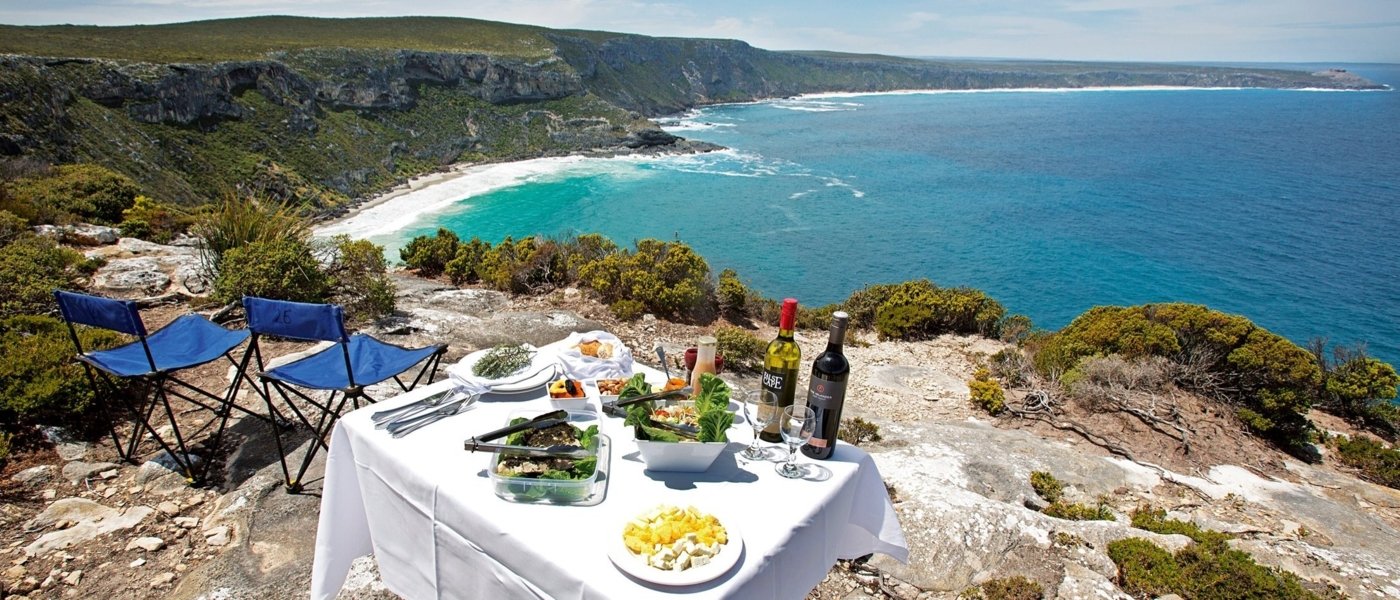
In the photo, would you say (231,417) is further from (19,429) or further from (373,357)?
(373,357)

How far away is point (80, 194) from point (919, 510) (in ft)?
63.7

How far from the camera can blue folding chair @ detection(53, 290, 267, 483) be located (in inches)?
151

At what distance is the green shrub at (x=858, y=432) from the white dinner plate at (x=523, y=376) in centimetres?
413

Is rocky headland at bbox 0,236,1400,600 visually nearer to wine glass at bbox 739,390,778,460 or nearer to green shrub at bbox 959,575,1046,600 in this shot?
green shrub at bbox 959,575,1046,600

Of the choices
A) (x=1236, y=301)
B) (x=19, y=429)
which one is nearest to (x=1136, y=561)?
(x=19, y=429)

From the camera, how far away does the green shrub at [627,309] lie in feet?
35.9

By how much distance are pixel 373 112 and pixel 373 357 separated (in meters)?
69.8

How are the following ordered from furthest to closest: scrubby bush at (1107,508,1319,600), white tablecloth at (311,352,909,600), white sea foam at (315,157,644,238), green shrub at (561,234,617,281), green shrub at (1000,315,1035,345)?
white sea foam at (315,157,644,238)
green shrub at (1000,315,1035,345)
green shrub at (561,234,617,281)
scrubby bush at (1107,508,1319,600)
white tablecloth at (311,352,909,600)

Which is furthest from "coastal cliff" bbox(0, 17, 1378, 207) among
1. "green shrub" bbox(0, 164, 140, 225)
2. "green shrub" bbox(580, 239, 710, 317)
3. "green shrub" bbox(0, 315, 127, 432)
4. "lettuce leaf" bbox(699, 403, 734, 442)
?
"lettuce leaf" bbox(699, 403, 734, 442)

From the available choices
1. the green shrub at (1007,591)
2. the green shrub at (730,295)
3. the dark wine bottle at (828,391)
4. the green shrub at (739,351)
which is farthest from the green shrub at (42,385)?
the green shrub at (730,295)

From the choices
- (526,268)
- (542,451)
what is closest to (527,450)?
(542,451)

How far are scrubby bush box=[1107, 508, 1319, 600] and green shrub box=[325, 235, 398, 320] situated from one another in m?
8.40

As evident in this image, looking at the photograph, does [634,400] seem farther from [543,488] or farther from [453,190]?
[453,190]

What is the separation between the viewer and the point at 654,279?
11891mm
